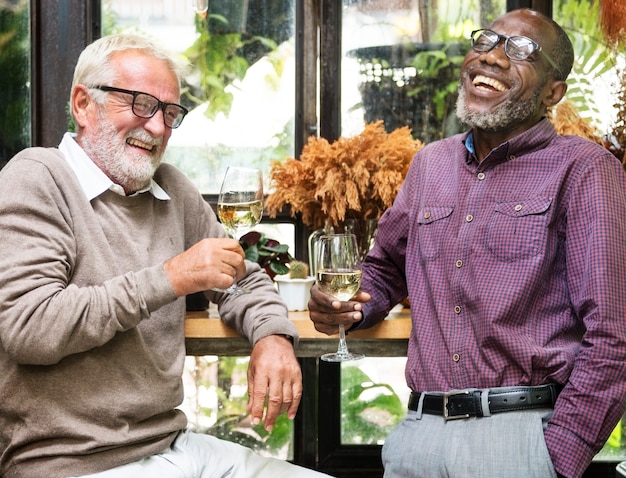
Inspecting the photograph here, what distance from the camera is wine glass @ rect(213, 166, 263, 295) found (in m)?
2.18

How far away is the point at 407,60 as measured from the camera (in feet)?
10.9

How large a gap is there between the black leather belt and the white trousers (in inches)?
15.1

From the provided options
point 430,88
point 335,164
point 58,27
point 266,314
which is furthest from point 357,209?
point 58,27

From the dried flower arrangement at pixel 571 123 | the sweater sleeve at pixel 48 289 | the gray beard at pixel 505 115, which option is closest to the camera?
the sweater sleeve at pixel 48 289

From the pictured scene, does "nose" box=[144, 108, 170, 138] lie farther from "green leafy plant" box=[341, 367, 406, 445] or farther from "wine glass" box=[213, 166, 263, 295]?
"green leafy plant" box=[341, 367, 406, 445]

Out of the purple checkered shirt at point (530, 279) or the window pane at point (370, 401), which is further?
the window pane at point (370, 401)

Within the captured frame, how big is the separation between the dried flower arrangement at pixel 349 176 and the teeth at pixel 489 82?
58 centimetres

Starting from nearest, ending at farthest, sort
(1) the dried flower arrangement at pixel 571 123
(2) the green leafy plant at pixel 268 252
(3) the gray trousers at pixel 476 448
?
(3) the gray trousers at pixel 476 448 → (2) the green leafy plant at pixel 268 252 → (1) the dried flower arrangement at pixel 571 123

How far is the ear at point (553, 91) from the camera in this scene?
7.33ft

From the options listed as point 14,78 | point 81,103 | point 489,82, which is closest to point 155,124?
point 81,103

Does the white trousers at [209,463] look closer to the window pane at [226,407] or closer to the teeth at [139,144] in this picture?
the teeth at [139,144]

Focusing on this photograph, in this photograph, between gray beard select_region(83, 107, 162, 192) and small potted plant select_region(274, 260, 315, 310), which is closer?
gray beard select_region(83, 107, 162, 192)

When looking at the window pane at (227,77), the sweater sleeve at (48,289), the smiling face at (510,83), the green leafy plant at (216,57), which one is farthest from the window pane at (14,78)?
the smiling face at (510,83)

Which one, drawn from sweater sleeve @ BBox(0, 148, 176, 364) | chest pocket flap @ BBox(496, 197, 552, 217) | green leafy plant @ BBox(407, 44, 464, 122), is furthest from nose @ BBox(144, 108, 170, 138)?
green leafy plant @ BBox(407, 44, 464, 122)
